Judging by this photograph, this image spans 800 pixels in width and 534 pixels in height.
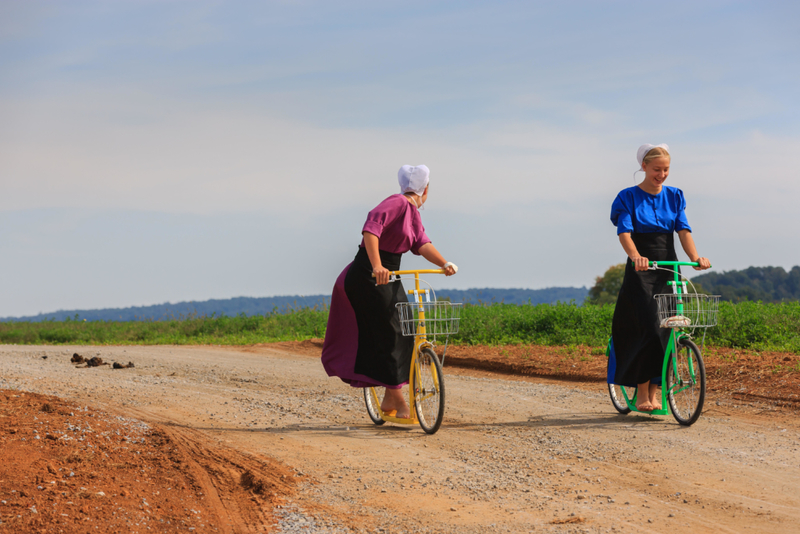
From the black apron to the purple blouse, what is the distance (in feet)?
0.40

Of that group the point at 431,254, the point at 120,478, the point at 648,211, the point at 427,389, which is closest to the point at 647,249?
the point at 648,211

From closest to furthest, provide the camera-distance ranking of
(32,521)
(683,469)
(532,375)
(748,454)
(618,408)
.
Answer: (32,521) → (683,469) → (748,454) → (618,408) → (532,375)

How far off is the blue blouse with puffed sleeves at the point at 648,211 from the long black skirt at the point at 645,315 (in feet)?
0.32

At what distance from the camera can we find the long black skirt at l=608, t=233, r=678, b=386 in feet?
24.2

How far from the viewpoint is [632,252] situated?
23.3 feet

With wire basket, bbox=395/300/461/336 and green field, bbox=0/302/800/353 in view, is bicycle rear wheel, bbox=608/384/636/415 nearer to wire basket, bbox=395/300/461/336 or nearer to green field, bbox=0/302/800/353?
wire basket, bbox=395/300/461/336

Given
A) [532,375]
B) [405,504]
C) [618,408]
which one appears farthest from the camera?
[532,375]

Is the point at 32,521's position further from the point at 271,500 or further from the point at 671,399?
the point at 671,399

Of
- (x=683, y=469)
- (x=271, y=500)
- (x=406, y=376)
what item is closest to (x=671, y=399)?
(x=683, y=469)

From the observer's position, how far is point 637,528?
438cm

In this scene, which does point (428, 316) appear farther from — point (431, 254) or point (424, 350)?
point (431, 254)

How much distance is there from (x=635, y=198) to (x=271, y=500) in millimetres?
4536

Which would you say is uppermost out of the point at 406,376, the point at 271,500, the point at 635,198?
the point at 635,198

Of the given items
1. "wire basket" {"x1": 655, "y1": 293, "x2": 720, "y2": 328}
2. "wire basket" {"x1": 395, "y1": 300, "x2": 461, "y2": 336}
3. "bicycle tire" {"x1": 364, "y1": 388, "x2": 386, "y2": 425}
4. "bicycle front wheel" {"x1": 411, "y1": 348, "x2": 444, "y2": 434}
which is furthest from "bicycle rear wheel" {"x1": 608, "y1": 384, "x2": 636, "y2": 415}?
"bicycle tire" {"x1": 364, "y1": 388, "x2": 386, "y2": 425}
